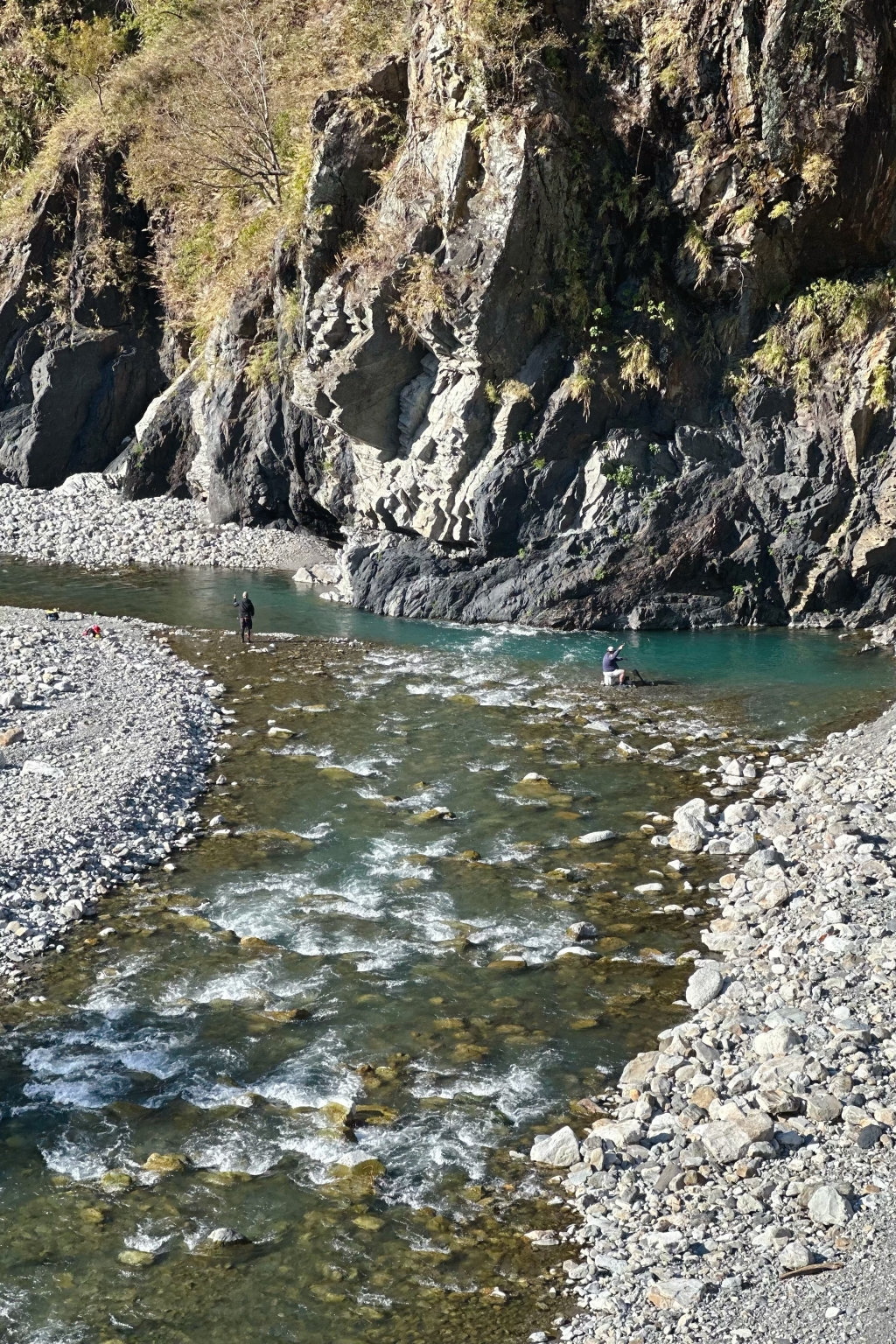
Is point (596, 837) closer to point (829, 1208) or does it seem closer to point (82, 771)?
point (82, 771)

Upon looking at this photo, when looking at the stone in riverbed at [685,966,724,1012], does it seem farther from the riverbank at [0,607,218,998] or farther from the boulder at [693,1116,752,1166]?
the riverbank at [0,607,218,998]

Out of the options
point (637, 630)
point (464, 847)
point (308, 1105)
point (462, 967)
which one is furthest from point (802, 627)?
point (308, 1105)

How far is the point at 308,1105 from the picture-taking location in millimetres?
9898

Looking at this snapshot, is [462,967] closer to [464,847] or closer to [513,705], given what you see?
[464,847]

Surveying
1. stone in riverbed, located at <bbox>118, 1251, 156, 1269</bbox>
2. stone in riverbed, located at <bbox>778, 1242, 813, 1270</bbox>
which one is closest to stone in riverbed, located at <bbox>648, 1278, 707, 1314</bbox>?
stone in riverbed, located at <bbox>778, 1242, 813, 1270</bbox>

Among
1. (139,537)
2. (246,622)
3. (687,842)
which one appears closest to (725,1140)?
(687,842)

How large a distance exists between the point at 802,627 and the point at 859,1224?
21425mm

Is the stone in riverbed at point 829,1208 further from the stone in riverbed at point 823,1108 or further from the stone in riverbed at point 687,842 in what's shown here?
the stone in riverbed at point 687,842

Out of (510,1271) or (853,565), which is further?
(853,565)

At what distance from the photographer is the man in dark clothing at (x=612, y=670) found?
2277 centimetres

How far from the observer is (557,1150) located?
9.11 metres

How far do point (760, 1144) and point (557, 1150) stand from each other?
1.59 m

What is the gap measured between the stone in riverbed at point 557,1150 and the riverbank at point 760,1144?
0.06 ft

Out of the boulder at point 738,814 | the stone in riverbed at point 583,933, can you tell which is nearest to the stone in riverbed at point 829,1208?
the stone in riverbed at point 583,933
